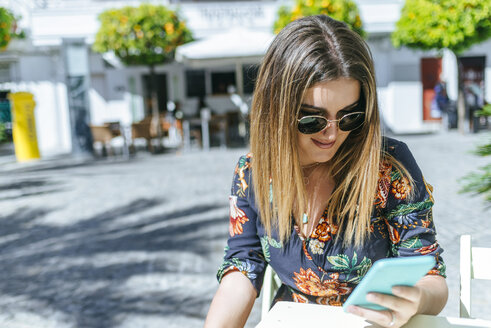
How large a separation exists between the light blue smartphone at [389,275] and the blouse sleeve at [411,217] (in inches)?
16.7

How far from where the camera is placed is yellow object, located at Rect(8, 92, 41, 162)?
11.5 metres

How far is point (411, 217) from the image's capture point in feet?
4.84

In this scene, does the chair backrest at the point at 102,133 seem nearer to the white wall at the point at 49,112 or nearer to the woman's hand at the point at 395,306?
the white wall at the point at 49,112

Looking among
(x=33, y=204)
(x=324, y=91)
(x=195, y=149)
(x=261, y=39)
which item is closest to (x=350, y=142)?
(x=324, y=91)

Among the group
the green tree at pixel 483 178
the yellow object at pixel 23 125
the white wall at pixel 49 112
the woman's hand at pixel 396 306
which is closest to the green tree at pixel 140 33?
the yellow object at pixel 23 125

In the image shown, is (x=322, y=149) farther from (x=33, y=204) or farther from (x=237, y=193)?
(x=33, y=204)

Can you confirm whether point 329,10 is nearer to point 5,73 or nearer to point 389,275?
point 389,275

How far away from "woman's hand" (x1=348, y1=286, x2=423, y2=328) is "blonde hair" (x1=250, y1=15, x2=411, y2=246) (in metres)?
0.40

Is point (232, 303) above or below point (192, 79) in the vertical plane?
below

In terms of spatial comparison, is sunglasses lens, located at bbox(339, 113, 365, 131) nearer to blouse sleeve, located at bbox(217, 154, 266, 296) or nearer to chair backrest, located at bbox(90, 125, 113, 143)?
blouse sleeve, located at bbox(217, 154, 266, 296)

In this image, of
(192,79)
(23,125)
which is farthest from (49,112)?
(23,125)

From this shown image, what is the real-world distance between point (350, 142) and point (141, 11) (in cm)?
1034

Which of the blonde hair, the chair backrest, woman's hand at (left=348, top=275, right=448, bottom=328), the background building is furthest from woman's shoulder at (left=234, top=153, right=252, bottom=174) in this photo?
the background building

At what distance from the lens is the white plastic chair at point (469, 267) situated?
155cm
